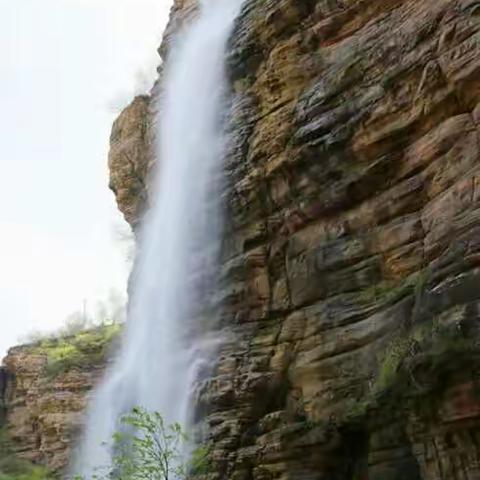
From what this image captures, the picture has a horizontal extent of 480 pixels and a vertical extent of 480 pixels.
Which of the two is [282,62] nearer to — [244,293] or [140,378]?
[244,293]

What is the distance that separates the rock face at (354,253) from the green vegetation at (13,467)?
15.1 metres

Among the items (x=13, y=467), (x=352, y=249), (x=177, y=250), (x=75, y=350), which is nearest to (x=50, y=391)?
(x=75, y=350)

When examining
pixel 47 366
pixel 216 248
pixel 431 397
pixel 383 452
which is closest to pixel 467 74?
pixel 431 397

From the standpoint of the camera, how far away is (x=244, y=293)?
18797 millimetres

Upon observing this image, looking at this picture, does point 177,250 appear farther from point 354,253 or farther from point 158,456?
point 158,456

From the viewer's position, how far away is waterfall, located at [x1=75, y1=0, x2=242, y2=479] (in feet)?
66.3

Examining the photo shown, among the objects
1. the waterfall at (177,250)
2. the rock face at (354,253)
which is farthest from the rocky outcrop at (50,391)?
the rock face at (354,253)

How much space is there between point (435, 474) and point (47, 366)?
24.8 meters

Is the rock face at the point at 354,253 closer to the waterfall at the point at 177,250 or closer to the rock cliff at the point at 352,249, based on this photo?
the rock cliff at the point at 352,249

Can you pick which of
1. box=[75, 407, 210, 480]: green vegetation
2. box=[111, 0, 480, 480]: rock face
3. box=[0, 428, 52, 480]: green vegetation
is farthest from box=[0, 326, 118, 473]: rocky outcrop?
box=[111, 0, 480, 480]: rock face

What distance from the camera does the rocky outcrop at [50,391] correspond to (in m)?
31.0

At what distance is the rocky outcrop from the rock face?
A: 15.1 m

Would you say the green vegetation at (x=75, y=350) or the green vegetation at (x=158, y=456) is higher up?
the green vegetation at (x=75, y=350)

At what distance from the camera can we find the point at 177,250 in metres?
22.5
